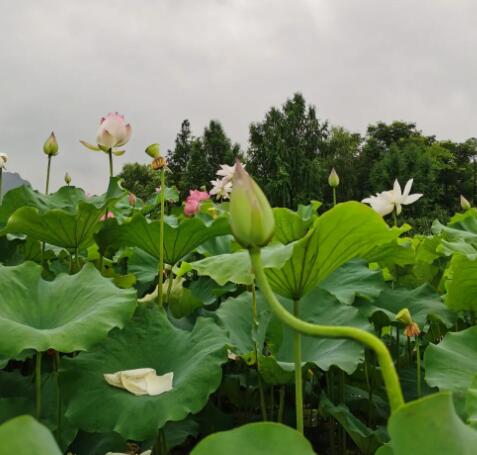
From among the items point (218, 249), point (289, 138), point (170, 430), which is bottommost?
point (170, 430)

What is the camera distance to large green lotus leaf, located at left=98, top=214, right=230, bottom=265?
1066mm

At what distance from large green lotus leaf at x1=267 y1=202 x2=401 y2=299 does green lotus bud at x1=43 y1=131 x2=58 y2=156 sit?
84 centimetres

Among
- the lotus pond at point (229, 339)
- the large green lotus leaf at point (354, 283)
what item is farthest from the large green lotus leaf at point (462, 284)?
the large green lotus leaf at point (354, 283)

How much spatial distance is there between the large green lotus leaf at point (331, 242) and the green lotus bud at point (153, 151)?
383 mm

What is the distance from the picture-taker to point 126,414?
73 centimetres

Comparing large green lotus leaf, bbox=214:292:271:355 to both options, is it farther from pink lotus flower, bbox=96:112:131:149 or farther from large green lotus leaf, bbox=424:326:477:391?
pink lotus flower, bbox=96:112:131:149

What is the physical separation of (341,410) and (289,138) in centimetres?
2337

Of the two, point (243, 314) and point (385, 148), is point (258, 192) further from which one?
point (385, 148)

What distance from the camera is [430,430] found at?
1.13 ft

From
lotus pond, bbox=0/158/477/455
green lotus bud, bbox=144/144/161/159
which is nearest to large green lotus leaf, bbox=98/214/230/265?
lotus pond, bbox=0/158/477/455

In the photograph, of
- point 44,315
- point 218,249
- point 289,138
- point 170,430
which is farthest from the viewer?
point 289,138

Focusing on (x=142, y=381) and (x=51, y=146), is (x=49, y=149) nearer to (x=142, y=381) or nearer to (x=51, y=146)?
(x=51, y=146)

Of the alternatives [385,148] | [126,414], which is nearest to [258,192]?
[126,414]

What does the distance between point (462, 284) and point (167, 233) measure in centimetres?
52
